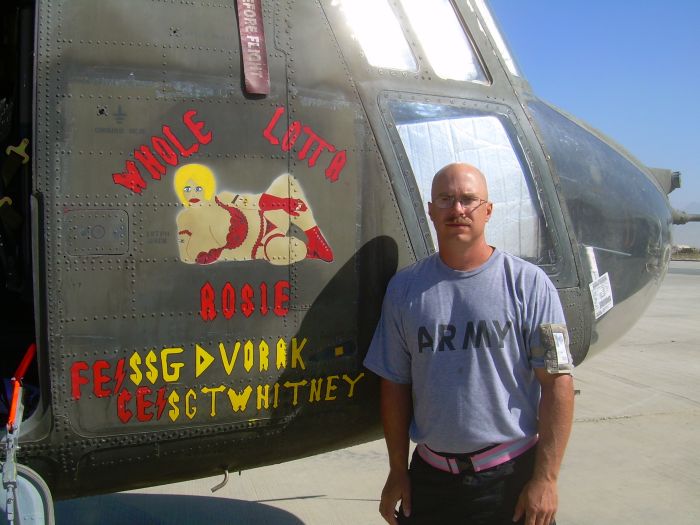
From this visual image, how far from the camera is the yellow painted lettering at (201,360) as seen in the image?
250 cm

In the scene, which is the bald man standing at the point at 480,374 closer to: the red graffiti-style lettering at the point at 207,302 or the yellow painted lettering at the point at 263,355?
the yellow painted lettering at the point at 263,355

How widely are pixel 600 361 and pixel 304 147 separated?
23.4 feet

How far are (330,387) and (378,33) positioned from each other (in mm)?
1505

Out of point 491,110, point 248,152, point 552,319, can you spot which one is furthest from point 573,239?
point 248,152

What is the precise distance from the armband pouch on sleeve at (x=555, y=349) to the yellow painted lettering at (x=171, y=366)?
1259 mm

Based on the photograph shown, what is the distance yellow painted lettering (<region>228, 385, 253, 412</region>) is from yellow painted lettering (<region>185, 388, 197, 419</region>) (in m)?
0.13

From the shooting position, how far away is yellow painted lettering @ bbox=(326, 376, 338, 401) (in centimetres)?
269

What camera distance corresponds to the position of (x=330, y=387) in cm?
269

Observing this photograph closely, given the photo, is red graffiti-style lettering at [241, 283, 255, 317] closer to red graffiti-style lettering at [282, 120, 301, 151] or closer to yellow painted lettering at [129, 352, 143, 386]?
yellow painted lettering at [129, 352, 143, 386]

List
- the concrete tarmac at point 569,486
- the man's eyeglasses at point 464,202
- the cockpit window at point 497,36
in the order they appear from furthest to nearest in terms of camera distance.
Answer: the concrete tarmac at point 569,486 < the cockpit window at point 497,36 < the man's eyeglasses at point 464,202

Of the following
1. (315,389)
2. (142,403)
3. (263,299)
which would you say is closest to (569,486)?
(315,389)

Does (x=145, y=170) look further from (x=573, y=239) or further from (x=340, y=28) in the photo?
(x=573, y=239)

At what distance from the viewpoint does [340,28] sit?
284 centimetres

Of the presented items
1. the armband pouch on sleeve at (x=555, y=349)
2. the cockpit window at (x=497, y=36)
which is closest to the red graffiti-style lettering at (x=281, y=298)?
the armband pouch on sleeve at (x=555, y=349)
